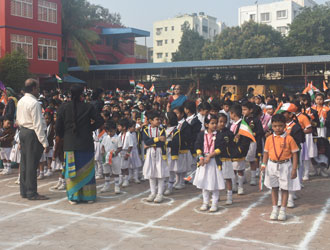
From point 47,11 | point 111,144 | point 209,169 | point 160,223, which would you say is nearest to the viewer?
point 160,223

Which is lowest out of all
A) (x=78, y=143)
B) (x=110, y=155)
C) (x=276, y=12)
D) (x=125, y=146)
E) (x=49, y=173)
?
(x=49, y=173)

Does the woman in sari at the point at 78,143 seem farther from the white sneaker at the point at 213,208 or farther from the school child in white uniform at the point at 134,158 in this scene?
the white sneaker at the point at 213,208

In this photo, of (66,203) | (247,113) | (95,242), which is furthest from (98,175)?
(95,242)

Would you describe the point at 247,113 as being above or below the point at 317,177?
above

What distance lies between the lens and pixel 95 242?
194 inches

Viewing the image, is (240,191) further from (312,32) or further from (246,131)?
(312,32)

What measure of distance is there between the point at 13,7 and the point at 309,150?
27.0 m

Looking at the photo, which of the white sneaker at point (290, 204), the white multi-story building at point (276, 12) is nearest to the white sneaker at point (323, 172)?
the white sneaker at point (290, 204)

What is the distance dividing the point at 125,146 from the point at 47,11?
91.6 feet

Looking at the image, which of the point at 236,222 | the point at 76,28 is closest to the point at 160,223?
the point at 236,222

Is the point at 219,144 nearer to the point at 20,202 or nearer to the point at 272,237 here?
the point at 272,237

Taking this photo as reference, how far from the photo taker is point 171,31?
82.6 meters

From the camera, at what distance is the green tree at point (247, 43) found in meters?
47.2

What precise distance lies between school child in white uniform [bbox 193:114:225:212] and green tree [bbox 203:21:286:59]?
4240cm
